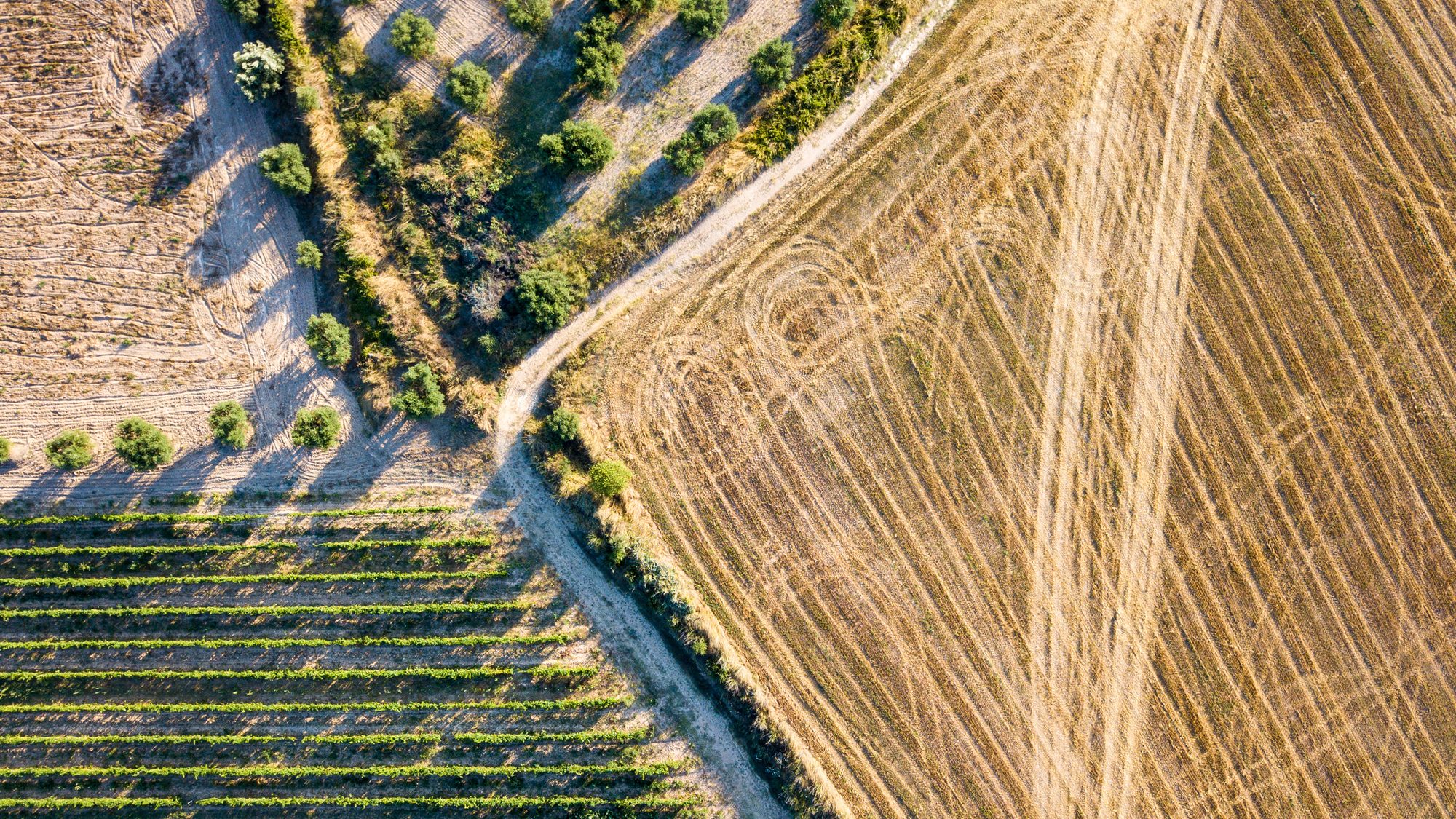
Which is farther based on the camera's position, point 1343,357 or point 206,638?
point 1343,357

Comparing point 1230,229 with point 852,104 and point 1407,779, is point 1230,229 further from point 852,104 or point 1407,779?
point 1407,779

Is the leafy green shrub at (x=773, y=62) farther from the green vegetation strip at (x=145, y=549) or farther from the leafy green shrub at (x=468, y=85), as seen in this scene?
the green vegetation strip at (x=145, y=549)

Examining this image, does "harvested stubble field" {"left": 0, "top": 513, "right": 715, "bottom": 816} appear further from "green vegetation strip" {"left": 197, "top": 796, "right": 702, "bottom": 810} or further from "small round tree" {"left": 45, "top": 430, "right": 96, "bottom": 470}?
"small round tree" {"left": 45, "top": 430, "right": 96, "bottom": 470}

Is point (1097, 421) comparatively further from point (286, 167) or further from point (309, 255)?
point (286, 167)

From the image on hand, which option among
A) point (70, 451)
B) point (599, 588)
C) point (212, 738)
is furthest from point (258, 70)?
point (212, 738)

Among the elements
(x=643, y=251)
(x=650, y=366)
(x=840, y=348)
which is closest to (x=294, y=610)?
(x=650, y=366)

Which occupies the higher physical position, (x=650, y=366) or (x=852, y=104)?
(x=852, y=104)
